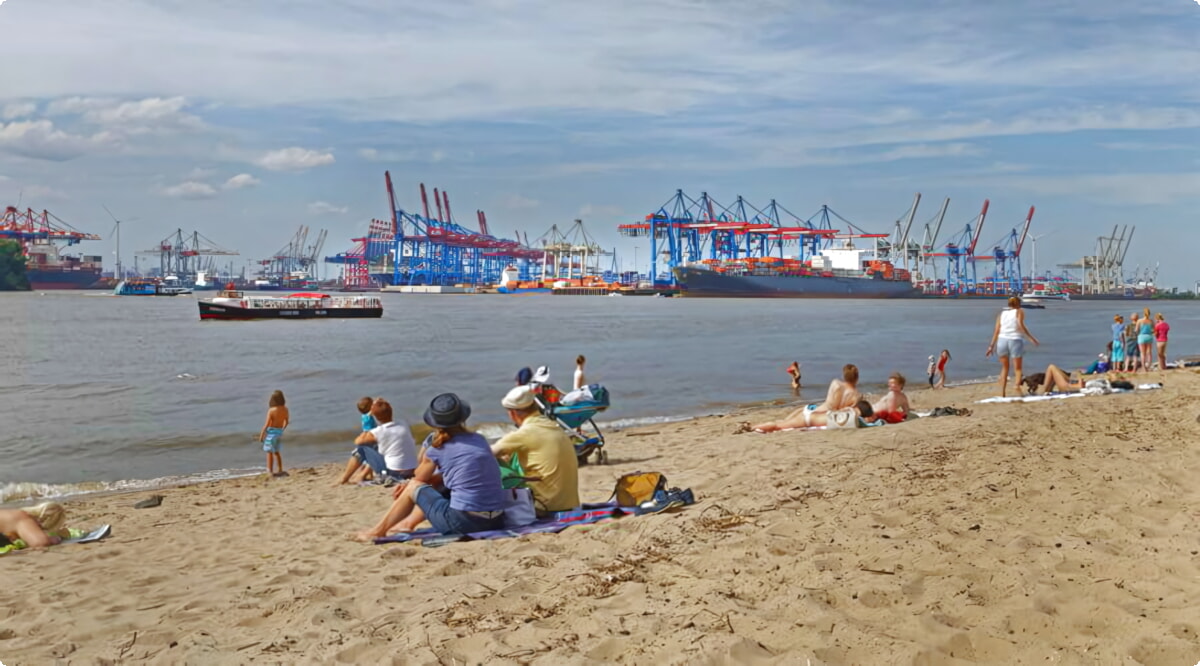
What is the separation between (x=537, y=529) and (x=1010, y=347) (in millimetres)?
6920

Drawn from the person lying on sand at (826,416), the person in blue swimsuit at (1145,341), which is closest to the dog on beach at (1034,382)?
the person lying on sand at (826,416)

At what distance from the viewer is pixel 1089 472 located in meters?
4.81

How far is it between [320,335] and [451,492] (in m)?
34.2

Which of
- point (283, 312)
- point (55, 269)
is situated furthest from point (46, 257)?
point (283, 312)

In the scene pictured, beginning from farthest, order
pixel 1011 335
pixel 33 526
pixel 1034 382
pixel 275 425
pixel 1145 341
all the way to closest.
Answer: pixel 1145 341 → pixel 1034 382 → pixel 1011 335 → pixel 275 425 → pixel 33 526

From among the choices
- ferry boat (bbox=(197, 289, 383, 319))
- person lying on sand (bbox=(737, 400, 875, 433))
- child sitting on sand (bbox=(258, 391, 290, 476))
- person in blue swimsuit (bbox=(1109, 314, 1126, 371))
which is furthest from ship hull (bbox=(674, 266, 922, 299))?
child sitting on sand (bbox=(258, 391, 290, 476))

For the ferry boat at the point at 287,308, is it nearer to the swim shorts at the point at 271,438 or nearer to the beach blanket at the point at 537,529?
the swim shorts at the point at 271,438

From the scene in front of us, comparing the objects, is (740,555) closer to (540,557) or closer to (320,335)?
(540,557)

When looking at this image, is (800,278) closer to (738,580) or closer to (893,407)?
(893,407)

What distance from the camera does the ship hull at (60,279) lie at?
371 ft

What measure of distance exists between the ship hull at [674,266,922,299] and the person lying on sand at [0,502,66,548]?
9403 centimetres

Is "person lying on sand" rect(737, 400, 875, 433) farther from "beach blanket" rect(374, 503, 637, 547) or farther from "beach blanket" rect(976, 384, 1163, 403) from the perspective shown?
"beach blanket" rect(374, 503, 637, 547)

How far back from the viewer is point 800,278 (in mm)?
98562

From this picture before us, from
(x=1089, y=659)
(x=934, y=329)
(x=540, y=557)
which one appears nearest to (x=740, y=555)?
(x=540, y=557)
